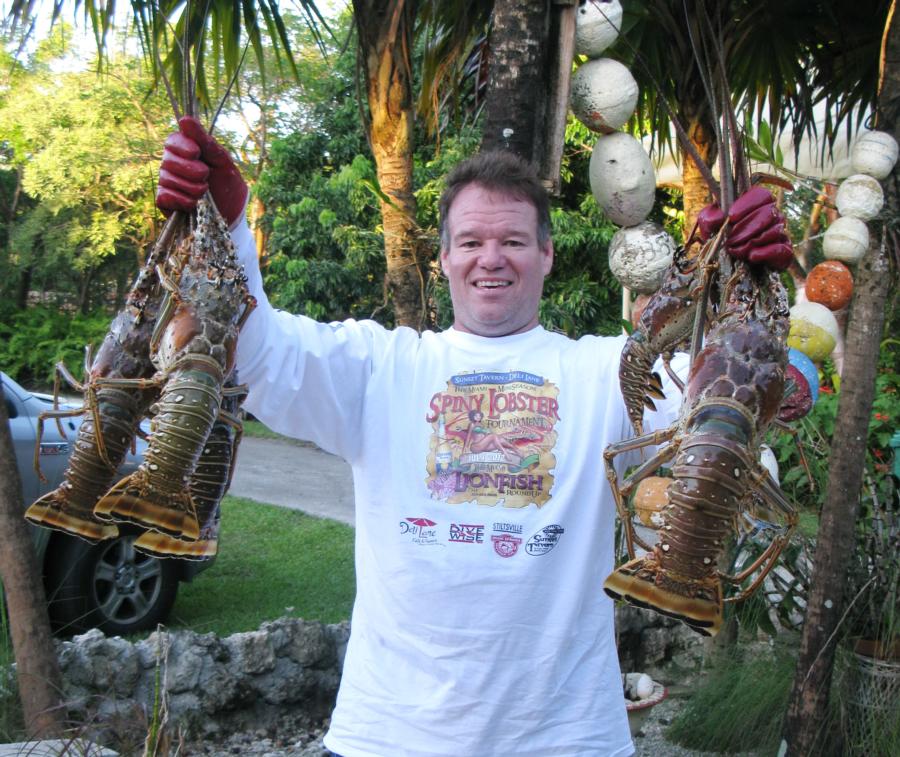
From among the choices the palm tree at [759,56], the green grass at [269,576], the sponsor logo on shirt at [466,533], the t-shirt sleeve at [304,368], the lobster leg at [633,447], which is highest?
the palm tree at [759,56]

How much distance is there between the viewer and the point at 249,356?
210cm

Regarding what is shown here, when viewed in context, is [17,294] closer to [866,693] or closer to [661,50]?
[661,50]

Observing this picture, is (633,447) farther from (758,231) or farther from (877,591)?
(877,591)

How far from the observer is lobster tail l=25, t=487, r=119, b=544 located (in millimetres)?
1806

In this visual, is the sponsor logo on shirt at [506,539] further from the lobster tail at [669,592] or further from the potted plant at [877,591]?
the potted plant at [877,591]

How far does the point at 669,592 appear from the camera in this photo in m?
1.63

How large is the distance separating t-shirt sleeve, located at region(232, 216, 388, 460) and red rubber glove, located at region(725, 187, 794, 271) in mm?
969

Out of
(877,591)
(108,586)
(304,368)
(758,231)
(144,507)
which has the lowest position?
(108,586)

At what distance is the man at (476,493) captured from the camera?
211 cm

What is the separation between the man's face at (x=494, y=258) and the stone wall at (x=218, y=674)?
2399 mm

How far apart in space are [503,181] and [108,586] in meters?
4.27

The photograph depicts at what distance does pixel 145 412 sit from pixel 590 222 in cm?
1046

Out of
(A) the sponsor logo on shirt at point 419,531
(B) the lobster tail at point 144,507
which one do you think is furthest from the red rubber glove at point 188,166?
(A) the sponsor logo on shirt at point 419,531

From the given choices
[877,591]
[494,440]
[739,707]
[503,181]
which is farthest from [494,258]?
[739,707]
